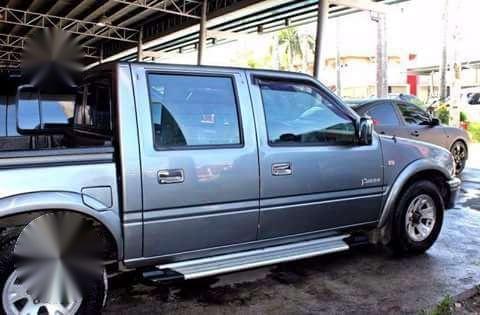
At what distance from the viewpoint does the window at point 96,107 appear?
374cm

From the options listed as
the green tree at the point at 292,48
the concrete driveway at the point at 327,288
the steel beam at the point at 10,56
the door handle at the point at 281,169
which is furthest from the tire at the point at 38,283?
the green tree at the point at 292,48

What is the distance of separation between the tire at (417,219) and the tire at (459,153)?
5.95 m

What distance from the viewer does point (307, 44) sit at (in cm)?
5997

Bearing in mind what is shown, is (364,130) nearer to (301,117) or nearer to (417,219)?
(301,117)

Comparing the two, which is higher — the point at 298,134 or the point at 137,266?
the point at 298,134

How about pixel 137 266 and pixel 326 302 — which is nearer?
pixel 137 266

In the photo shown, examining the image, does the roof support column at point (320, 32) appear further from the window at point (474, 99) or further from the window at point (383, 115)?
the window at point (474, 99)

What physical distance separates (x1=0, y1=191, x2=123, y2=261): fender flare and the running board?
1.59 feet

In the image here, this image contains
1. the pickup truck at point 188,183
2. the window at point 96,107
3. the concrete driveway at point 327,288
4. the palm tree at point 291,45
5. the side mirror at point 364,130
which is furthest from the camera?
the palm tree at point 291,45

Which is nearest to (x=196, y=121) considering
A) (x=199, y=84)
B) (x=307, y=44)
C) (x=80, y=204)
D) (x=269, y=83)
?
(x=199, y=84)

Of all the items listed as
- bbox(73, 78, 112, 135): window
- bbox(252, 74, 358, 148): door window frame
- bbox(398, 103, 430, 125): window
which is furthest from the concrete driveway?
bbox(398, 103, 430, 125): window

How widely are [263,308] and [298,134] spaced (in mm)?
1453

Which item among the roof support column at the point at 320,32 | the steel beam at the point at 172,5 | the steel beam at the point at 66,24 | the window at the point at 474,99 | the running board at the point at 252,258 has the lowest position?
the running board at the point at 252,258

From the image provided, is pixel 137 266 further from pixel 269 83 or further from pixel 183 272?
pixel 269 83
